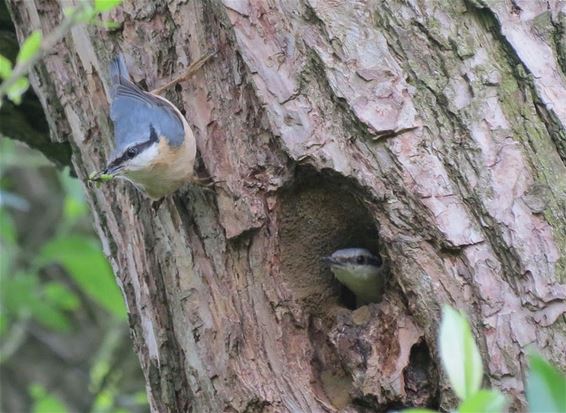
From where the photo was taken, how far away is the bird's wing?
2.77 meters

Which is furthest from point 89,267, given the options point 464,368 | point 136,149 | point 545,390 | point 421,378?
point 545,390

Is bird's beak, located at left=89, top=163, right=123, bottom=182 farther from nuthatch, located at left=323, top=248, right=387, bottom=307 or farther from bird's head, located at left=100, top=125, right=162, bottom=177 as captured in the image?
nuthatch, located at left=323, top=248, right=387, bottom=307

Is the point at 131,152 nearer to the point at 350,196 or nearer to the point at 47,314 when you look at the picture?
the point at 350,196

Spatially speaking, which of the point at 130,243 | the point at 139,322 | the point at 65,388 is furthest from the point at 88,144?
the point at 65,388

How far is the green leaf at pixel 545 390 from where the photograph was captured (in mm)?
1123

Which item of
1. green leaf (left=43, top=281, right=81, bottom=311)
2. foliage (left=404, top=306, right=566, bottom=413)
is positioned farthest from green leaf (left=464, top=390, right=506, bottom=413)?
green leaf (left=43, top=281, right=81, bottom=311)

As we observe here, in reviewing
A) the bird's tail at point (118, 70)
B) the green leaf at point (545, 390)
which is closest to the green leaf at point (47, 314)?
the bird's tail at point (118, 70)

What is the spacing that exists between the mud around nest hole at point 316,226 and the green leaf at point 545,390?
1.36 metres

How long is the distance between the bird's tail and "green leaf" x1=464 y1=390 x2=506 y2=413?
1.80m

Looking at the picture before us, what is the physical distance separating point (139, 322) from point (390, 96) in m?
1.01

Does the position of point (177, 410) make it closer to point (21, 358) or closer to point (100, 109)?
point (100, 109)

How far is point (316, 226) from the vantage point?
9.20 feet

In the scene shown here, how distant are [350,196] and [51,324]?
2764 mm

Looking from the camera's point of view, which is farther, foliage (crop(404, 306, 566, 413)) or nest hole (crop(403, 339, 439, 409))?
nest hole (crop(403, 339, 439, 409))
